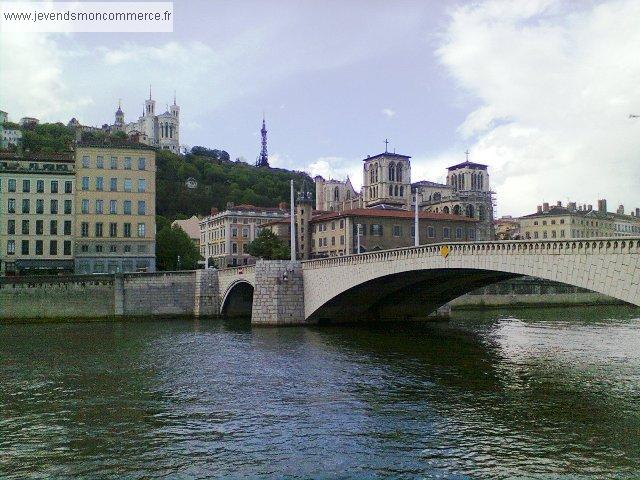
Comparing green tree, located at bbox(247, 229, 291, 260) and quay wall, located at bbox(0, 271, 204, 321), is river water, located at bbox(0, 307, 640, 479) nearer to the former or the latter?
quay wall, located at bbox(0, 271, 204, 321)

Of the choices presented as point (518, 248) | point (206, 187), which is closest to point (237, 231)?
point (206, 187)

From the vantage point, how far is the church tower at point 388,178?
5541 inches

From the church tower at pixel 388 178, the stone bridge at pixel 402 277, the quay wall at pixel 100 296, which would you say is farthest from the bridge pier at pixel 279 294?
the church tower at pixel 388 178

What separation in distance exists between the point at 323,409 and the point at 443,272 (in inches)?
780

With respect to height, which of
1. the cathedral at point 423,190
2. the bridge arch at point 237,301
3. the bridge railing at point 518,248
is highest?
the cathedral at point 423,190

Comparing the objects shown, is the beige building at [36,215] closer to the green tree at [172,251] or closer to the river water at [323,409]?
the green tree at [172,251]

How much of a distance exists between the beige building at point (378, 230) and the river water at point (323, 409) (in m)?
44.6

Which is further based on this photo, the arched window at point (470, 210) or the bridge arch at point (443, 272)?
the arched window at point (470, 210)

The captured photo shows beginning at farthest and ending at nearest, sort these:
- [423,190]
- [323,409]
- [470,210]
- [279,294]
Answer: [423,190] < [470,210] < [279,294] < [323,409]

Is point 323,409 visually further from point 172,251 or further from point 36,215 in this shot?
point 172,251

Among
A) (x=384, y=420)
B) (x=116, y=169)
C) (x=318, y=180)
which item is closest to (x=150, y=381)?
(x=384, y=420)

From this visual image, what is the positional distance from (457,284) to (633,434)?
97.4 feet

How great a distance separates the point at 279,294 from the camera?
49812mm

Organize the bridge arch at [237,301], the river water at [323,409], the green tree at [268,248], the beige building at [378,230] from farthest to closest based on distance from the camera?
the beige building at [378,230] < the green tree at [268,248] < the bridge arch at [237,301] < the river water at [323,409]
